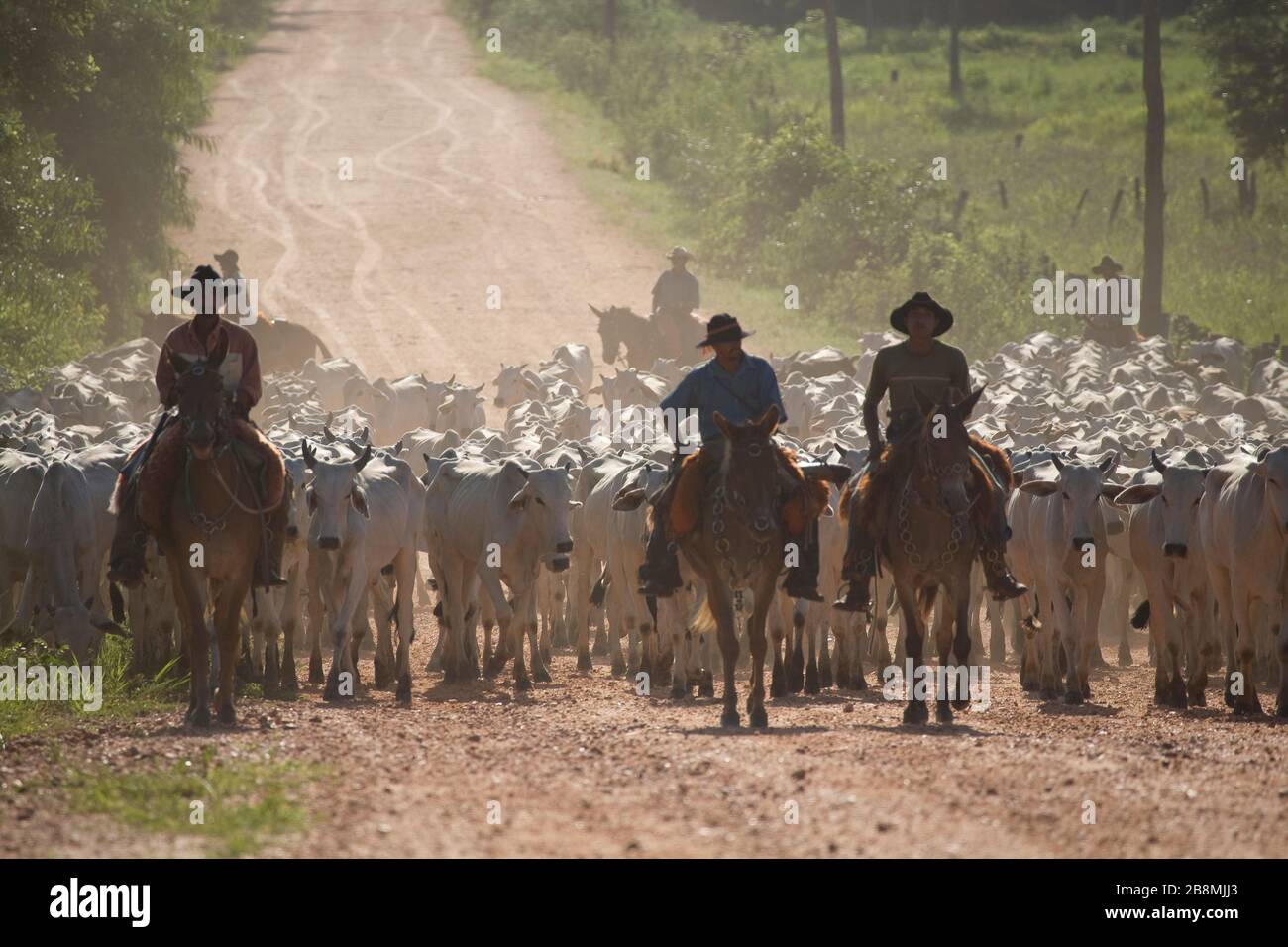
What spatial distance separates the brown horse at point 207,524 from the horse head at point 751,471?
3256 millimetres

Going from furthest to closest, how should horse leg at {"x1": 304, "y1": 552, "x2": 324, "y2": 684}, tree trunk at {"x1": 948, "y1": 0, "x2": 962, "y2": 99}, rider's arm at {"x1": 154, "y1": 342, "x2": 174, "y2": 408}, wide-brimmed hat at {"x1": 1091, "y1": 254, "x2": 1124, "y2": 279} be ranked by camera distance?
1. tree trunk at {"x1": 948, "y1": 0, "x2": 962, "y2": 99}
2. wide-brimmed hat at {"x1": 1091, "y1": 254, "x2": 1124, "y2": 279}
3. horse leg at {"x1": 304, "y1": 552, "x2": 324, "y2": 684}
4. rider's arm at {"x1": 154, "y1": 342, "x2": 174, "y2": 408}

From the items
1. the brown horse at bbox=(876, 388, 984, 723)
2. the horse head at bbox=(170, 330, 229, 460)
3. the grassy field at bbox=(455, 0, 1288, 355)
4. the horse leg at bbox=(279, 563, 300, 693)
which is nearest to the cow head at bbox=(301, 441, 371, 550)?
the horse leg at bbox=(279, 563, 300, 693)

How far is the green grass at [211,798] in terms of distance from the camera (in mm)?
8711

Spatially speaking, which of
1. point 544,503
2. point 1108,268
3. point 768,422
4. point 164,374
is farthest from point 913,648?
point 1108,268

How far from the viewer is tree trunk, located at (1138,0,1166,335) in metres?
34.6

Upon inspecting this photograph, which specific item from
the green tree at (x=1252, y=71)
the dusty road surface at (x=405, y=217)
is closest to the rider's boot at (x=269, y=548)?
the dusty road surface at (x=405, y=217)

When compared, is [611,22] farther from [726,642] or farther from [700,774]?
[700,774]

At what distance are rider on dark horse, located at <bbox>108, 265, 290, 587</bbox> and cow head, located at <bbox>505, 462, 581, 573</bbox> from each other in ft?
9.38

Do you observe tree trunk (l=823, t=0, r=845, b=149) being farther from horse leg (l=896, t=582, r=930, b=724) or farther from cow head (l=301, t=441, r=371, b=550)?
horse leg (l=896, t=582, r=930, b=724)

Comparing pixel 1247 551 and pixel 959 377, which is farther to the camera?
pixel 1247 551

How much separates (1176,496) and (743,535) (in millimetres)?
4502

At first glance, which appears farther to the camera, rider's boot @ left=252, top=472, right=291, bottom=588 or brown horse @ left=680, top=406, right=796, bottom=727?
rider's boot @ left=252, top=472, right=291, bottom=588

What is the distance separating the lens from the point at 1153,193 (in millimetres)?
35250

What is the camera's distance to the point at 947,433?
40.3ft
